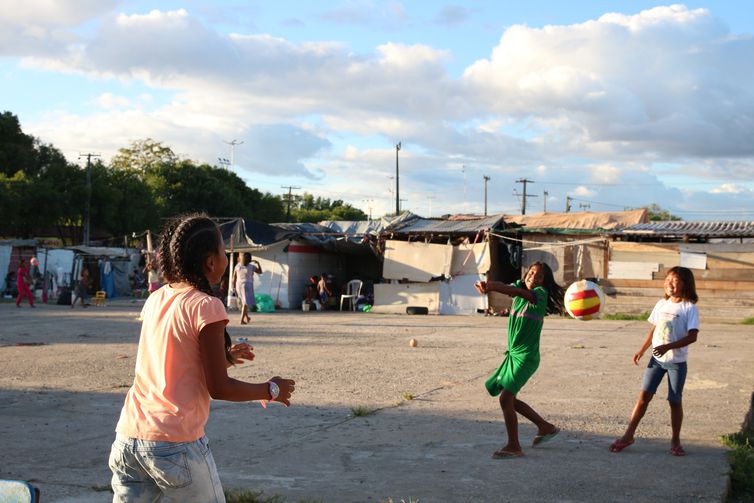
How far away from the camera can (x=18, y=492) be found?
9.40 feet

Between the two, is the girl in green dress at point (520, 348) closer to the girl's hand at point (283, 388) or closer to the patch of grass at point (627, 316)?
the girl's hand at point (283, 388)

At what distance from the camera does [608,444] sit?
7383 mm

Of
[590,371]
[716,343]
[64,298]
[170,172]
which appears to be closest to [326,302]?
[64,298]

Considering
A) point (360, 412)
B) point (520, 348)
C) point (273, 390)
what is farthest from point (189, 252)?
point (360, 412)

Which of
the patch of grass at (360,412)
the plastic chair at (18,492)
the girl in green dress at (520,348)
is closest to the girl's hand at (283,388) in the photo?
the plastic chair at (18,492)

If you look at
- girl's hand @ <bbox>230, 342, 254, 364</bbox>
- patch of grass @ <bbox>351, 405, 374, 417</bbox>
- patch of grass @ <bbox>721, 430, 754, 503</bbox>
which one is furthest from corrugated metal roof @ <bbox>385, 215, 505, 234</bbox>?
girl's hand @ <bbox>230, 342, 254, 364</bbox>

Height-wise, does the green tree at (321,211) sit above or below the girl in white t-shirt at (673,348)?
above

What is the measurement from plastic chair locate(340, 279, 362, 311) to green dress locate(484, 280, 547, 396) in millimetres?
22452

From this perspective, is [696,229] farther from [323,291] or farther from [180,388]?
[180,388]

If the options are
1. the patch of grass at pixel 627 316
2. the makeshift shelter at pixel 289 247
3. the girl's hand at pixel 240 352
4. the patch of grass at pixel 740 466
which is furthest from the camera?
the makeshift shelter at pixel 289 247

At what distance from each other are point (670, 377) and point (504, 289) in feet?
5.83

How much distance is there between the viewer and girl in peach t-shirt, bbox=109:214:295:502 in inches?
126

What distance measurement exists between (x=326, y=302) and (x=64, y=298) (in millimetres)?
9951

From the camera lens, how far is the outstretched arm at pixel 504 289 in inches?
257
